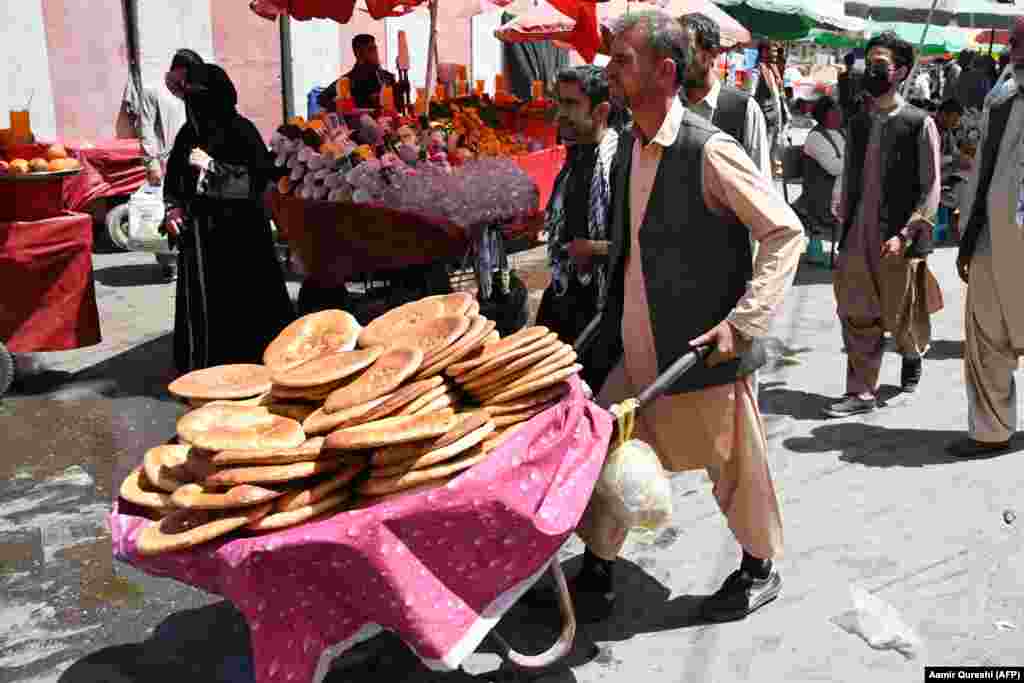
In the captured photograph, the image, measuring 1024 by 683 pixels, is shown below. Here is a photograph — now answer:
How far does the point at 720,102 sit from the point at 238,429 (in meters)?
2.70

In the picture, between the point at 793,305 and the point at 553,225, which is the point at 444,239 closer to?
the point at 553,225

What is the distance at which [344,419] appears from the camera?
246cm

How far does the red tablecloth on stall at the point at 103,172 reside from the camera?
10000 mm

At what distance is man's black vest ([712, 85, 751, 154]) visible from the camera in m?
4.31

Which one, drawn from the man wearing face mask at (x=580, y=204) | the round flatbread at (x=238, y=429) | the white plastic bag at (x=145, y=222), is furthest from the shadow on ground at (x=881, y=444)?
the white plastic bag at (x=145, y=222)

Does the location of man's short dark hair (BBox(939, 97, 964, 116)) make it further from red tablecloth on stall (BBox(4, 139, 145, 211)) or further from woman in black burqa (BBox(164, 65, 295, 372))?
red tablecloth on stall (BBox(4, 139, 145, 211))

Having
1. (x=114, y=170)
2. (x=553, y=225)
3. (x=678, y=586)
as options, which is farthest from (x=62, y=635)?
(x=114, y=170)

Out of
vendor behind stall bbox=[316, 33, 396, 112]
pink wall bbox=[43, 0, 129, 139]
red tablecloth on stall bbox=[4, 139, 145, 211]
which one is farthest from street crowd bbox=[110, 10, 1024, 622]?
pink wall bbox=[43, 0, 129, 139]

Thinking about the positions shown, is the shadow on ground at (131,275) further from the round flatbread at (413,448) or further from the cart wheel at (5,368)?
the round flatbread at (413,448)

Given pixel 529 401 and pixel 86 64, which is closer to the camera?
pixel 529 401

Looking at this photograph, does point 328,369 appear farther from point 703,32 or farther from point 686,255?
point 703,32

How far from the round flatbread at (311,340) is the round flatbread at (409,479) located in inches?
24.1

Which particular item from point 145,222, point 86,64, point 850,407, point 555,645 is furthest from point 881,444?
point 86,64

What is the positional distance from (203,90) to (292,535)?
406 centimetres
